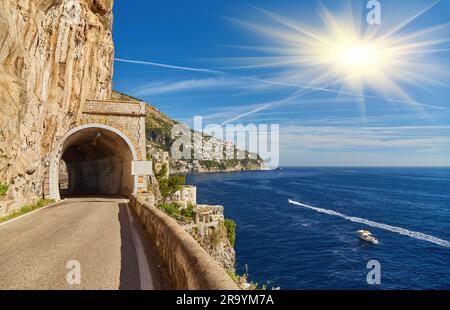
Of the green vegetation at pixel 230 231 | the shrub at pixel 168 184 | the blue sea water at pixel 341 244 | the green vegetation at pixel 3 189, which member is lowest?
the blue sea water at pixel 341 244

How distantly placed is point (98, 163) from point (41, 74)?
690 inches

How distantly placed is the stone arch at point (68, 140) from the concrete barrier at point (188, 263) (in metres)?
19.2

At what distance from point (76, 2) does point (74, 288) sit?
26077mm

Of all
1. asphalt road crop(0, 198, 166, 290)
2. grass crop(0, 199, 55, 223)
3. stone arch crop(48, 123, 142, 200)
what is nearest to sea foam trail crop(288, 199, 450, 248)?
stone arch crop(48, 123, 142, 200)

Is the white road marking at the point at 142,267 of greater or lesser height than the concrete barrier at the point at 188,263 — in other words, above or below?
below

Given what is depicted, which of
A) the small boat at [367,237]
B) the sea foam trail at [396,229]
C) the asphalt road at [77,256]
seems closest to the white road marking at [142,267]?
the asphalt road at [77,256]

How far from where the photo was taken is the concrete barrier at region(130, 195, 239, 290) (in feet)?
14.1

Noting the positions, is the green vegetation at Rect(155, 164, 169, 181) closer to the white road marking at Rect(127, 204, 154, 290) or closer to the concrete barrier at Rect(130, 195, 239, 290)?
the white road marking at Rect(127, 204, 154, 290)

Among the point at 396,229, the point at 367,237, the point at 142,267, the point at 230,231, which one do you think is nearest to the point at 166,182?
the point at 230,231

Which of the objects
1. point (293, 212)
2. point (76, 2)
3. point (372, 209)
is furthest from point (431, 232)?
point (76, 2)

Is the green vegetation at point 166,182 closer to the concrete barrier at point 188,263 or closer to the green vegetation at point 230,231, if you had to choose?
A: the green vegetation at point 230,231

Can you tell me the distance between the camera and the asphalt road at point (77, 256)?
6.29 meters

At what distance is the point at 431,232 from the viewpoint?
2400 inches
